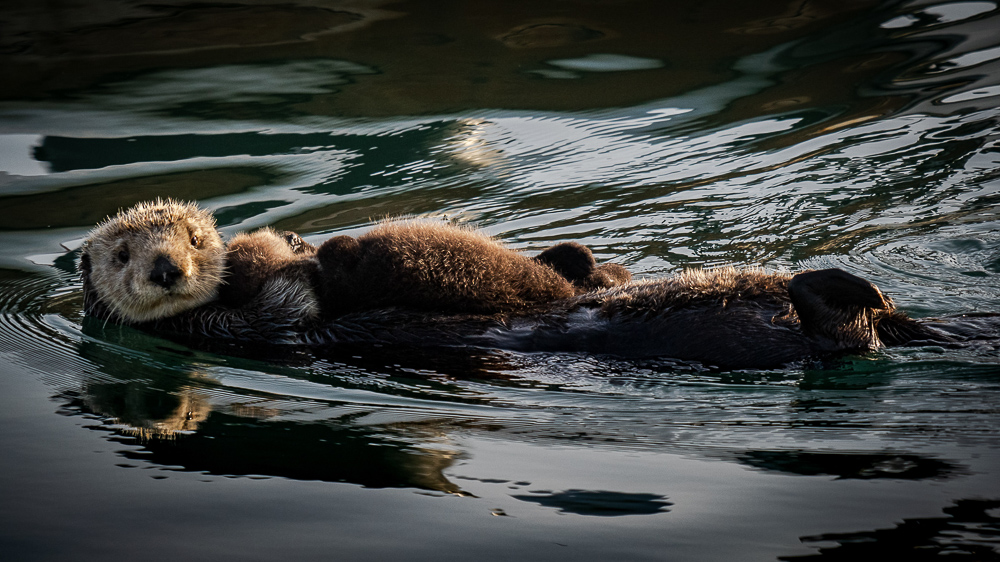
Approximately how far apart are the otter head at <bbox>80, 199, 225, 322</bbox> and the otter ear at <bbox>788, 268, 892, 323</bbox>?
100 inches

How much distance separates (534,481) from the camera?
2307 millimetres

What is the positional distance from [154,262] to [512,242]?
2.35m

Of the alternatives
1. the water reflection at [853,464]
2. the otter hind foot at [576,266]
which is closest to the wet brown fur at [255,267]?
the otter hind foot at [576,266]

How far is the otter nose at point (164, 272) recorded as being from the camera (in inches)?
149

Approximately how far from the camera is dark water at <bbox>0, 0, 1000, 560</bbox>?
82.7 inches

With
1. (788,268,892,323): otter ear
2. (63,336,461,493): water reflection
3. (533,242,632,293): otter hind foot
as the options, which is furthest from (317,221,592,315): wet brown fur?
(788,268,892,323): otter ear

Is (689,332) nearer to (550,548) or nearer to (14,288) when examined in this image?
(550,548)

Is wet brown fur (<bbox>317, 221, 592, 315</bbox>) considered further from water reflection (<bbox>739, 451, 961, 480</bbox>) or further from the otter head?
water reflection (<bbox>739, 451, 961, 480</bbox>)

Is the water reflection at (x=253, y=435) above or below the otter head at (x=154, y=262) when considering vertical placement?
below

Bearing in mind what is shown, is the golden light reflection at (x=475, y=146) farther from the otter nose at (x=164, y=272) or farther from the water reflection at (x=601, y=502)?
the water reflection at (x=601, y=502)

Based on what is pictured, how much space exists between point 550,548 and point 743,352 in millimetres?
1659

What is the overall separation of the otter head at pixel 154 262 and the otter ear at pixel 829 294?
2548 mm

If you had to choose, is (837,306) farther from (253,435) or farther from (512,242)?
(512,242)

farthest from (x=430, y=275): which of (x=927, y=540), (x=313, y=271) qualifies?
(x=927, y=540)
